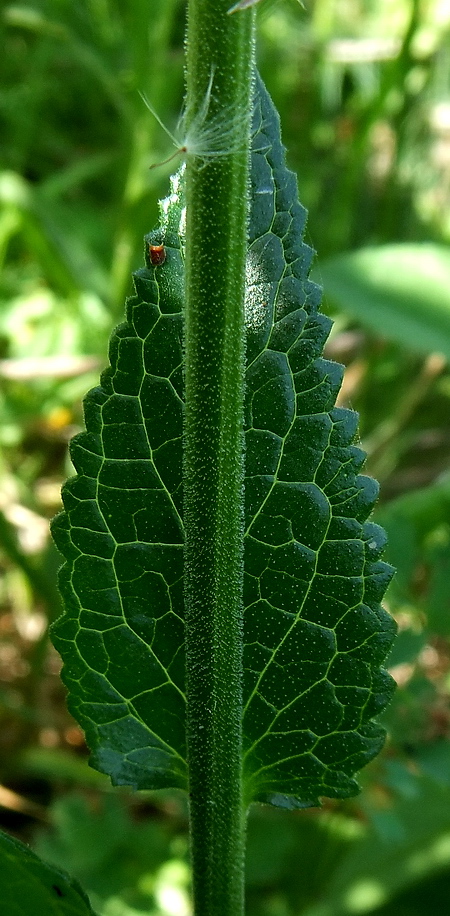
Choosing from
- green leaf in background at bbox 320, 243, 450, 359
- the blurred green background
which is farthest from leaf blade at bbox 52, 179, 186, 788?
green leaf in background at bbox 320, 243, 450, 359

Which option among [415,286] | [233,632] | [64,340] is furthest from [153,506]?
[64,340]

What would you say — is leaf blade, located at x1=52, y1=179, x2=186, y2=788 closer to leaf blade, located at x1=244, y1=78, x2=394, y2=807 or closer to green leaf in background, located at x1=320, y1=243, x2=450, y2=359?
leaf blade, located at x1=244, y1=78, x2=394, y2=807

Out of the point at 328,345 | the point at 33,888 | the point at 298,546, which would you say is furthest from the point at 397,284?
the point at 33,888

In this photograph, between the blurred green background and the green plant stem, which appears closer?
the green plant stem

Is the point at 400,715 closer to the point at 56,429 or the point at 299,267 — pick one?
the point at 299,267

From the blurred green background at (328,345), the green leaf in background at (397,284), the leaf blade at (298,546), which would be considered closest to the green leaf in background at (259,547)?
the leaf blade at (298,546)

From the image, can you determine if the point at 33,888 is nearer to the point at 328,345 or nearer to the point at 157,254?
the point at 157,254
